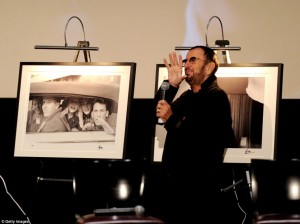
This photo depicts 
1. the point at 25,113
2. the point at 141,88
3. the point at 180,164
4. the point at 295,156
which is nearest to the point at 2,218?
the point at 25,113

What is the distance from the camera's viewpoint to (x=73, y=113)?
543cm

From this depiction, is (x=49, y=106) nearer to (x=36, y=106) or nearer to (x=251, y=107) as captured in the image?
(x=36, y=106)

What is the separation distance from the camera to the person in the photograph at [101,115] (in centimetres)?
534

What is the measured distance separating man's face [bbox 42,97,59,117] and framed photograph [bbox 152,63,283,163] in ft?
2.70

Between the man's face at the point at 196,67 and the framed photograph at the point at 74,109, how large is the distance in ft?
2.27

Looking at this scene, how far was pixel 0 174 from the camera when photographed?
5.95 m

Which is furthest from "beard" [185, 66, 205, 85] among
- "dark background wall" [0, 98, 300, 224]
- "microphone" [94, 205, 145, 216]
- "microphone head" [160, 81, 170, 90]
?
"microphone" [94, 205, 145, 216]

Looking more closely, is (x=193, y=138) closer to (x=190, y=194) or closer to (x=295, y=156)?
(x=190, y=194)

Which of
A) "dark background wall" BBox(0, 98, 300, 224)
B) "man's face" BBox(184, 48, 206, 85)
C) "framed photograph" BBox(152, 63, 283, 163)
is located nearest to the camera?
"man's face" BBox(184, 48, 206, 85)

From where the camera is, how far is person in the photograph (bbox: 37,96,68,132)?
542 cm

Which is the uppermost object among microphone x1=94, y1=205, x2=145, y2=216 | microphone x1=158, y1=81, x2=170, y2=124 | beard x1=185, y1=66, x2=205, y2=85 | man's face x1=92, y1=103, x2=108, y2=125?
beard x1=185, y1=66, x2=205, y2=85

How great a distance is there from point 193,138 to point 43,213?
6.19ft

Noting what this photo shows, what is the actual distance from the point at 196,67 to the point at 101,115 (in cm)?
98

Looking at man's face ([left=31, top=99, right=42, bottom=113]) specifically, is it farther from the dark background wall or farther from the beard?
the beard
